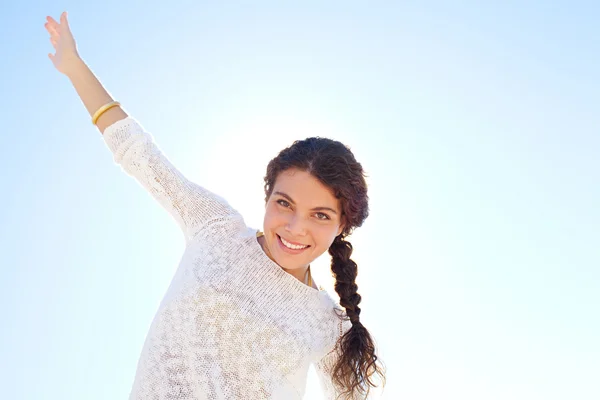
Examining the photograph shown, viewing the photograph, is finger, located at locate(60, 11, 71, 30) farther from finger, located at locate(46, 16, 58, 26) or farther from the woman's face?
the woman's face

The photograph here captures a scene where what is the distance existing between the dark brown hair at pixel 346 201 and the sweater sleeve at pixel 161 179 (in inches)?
16.9

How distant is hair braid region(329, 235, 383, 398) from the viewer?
11.0 feet

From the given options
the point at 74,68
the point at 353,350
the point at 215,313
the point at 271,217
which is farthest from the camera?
the point at 353,350

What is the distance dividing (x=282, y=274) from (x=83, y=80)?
1.37 meters

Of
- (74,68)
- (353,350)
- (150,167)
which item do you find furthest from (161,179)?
(353,350)

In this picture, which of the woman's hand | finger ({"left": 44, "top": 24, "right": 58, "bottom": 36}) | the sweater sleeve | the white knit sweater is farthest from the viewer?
finger ({"left": 44, "top": 24, "right": 58, "bottom": 36})

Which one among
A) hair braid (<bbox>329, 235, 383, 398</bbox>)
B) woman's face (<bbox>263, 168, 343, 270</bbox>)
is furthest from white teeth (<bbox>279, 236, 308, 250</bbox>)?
hair braid (<bbox>329, 235, 383, 398</bbox>)

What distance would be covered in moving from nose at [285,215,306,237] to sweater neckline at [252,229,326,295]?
25 cm

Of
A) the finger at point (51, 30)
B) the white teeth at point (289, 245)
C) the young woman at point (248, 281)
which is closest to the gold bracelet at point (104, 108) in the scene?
the young woman at point (248, 281)

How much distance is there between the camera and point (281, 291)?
3275 millimetres

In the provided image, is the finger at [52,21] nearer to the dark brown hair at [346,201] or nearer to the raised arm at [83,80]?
the raised arm at [83,80]

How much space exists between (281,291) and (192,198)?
2.15ft

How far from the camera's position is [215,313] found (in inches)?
118

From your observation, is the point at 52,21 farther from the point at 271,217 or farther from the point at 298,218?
the point at 298,218
